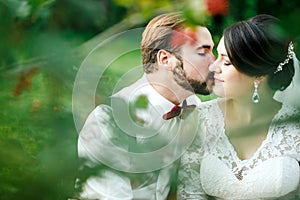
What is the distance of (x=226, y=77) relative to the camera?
2002 millimetres

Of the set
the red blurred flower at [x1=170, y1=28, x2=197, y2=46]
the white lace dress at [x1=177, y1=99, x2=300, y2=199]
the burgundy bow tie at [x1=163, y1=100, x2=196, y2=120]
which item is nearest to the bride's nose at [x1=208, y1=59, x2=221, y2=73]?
the white lace dress at [x1=177, y1=99, x2=300, y2=199]

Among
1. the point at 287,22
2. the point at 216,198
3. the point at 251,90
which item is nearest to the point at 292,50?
the point at 287,22

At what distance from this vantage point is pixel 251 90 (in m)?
2.19

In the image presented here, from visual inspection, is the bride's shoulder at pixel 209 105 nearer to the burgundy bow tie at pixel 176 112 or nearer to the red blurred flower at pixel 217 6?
the burgundy bow tie at pixel 176 112

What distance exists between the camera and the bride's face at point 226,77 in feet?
6.57

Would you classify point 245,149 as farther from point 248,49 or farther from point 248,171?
point 248,49

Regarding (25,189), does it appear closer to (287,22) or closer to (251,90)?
(287,22)

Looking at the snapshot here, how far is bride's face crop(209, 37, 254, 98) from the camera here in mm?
2004

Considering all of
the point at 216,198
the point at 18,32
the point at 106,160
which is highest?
the point at 18,32

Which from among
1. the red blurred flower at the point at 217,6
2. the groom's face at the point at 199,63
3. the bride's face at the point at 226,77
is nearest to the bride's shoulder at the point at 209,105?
the bride's face at the point at 226,77

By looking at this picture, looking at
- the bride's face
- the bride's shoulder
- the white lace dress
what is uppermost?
the bride's face

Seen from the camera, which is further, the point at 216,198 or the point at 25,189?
the point at 216,198

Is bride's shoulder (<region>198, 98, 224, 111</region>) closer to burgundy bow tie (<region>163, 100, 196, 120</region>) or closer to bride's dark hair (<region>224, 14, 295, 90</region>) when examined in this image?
bride's dark hair (<region>224, 14, 295, 90</region>)

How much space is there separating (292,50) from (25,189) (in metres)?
0.22
